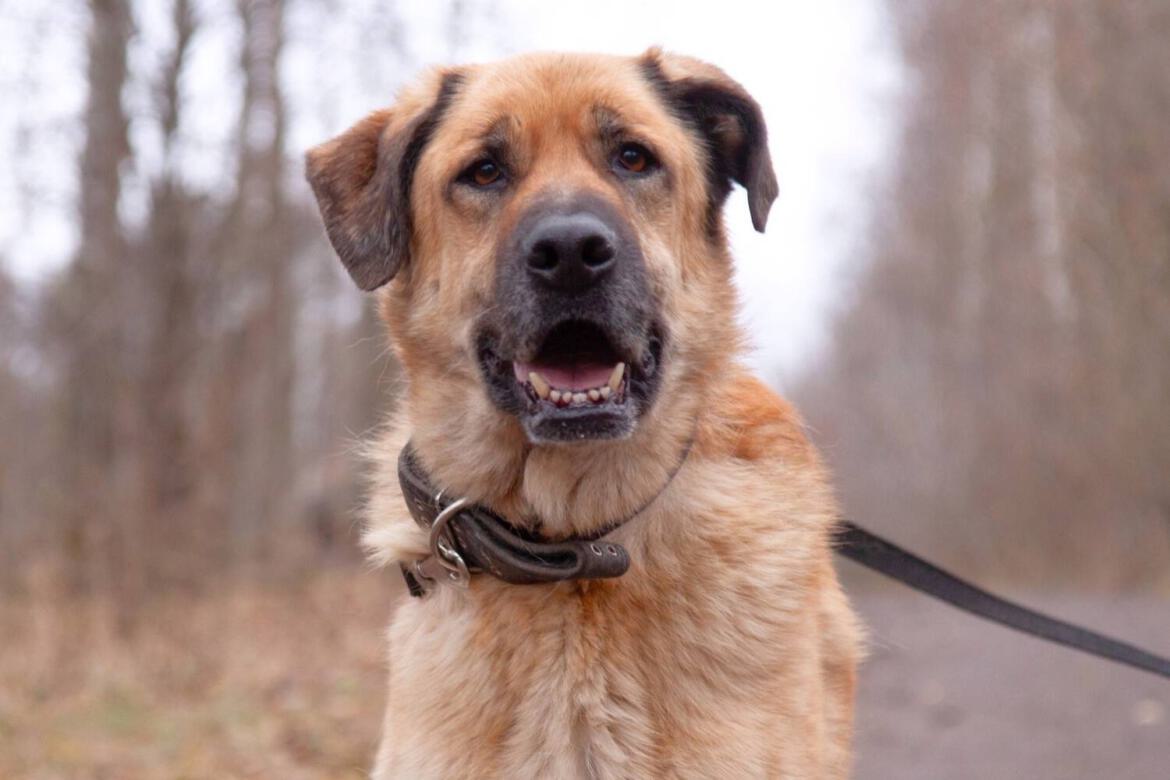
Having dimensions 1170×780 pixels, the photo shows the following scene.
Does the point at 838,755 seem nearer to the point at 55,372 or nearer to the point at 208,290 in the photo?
the point at 208,290

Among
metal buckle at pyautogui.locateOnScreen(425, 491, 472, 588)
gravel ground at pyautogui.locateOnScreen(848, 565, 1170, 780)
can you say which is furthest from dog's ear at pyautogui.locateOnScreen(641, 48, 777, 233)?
gravel ground at pyautogui.locateOnScreen(848, 565, 1170, 780)

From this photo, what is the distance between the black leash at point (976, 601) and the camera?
3.52 meters

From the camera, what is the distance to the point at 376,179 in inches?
136

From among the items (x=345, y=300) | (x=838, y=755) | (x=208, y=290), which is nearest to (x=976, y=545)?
(x=345, y=300)

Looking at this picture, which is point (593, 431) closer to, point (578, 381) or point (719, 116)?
point (578, 381)

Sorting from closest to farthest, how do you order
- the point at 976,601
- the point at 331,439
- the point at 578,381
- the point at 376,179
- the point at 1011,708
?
1. the point at 578,381
2. the point at 376,179
3. the point at 976,601
4. the point at 1011,708
5. the point at 331,439

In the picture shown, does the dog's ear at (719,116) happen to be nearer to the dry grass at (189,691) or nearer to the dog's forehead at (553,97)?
the dog's forehead at (553,97)

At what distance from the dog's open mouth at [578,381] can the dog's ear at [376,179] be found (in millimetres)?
439

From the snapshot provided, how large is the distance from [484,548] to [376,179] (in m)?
1.15

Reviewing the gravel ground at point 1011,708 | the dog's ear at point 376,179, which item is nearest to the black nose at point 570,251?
the dog's ear at point 376,179

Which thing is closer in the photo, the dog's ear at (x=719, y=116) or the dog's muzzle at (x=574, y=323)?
the dog's muzzle at (x=574, y=323)

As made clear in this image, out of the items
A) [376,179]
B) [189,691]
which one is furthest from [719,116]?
[189,691]

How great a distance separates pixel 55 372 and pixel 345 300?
1067 centimetres

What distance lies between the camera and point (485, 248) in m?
3.26
